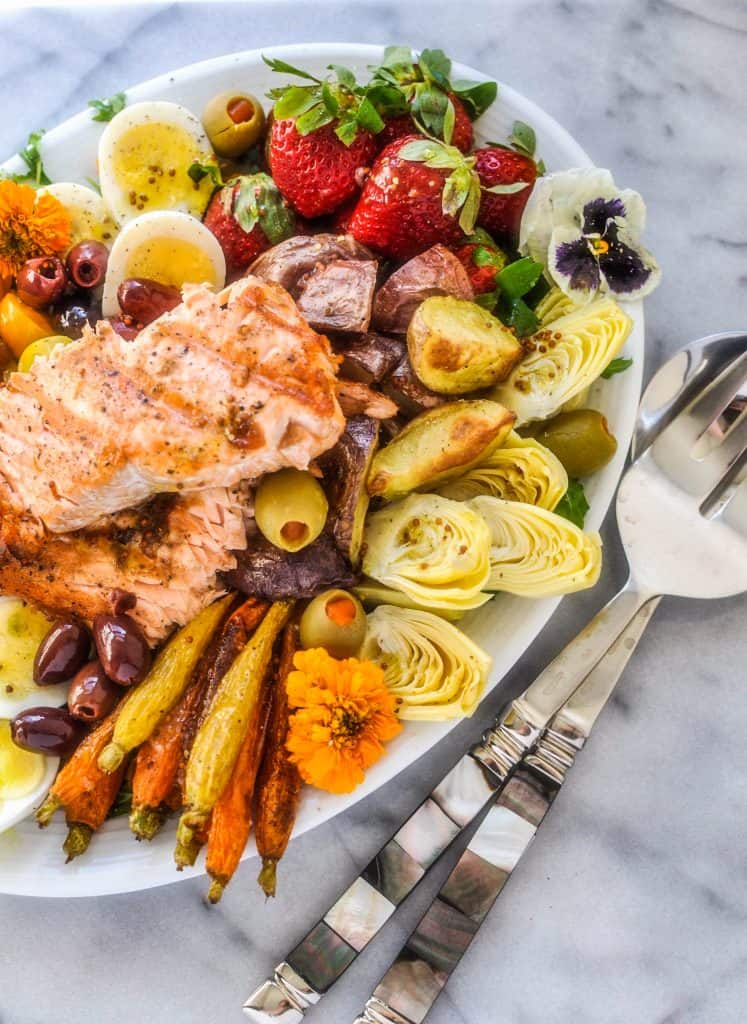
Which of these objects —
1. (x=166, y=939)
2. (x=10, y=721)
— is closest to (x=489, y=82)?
(x=10, y=721)

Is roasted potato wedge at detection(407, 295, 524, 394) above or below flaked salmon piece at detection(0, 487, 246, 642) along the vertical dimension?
above

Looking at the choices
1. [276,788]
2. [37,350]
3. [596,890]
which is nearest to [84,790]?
[276,788]

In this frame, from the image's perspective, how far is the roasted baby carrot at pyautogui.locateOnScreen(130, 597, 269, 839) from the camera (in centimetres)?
205

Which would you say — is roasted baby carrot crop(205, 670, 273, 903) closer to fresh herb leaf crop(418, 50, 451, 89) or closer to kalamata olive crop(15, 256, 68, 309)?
kalamata olive crop(15, 256, 68, 309)

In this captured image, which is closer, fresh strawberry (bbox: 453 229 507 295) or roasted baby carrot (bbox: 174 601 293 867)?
roasted baby carrot (bbox: 174 601 293 867)

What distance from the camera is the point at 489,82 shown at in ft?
7.41

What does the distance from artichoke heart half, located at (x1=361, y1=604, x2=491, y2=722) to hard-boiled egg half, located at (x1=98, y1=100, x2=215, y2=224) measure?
1.10 metres

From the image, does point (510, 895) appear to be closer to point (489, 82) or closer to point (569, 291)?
point (569, 291)

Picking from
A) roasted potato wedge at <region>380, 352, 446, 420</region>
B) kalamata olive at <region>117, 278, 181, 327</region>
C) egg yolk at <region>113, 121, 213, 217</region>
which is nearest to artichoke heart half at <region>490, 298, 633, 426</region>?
roasted potato wedge at <region>380, 352, 446, 420</region>

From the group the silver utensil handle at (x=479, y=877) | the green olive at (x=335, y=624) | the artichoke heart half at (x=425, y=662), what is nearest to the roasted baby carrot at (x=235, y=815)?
the green olive at (x=335, y=624)

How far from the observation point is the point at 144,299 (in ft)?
7.09

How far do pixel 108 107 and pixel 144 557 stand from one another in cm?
111

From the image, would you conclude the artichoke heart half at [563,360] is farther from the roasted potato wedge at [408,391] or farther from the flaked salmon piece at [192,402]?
the flaked salmon piece at [192,402]

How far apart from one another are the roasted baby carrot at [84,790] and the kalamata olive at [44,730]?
38mm
